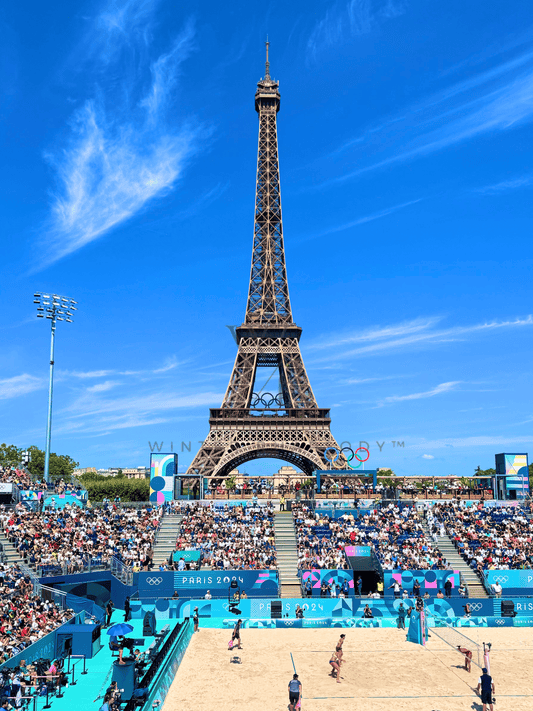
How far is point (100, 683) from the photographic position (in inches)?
987

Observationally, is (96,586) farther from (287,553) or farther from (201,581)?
(287,553)

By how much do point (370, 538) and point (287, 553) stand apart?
605 centimetres

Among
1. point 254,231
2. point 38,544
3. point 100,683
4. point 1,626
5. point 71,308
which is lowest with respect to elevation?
point 100,683

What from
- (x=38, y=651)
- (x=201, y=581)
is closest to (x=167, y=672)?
(x=38, y=651)

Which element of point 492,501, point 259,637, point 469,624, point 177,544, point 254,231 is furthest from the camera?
point 254,231

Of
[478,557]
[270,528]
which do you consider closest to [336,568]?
[270,528]

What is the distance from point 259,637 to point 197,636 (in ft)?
10.2

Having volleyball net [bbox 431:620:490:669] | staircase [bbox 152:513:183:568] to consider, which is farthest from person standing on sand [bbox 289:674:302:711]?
staircase [bbox 152:513:183:568]

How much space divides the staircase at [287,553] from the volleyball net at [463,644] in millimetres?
9891

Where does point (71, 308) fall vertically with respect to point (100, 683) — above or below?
above

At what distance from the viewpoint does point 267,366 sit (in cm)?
7556

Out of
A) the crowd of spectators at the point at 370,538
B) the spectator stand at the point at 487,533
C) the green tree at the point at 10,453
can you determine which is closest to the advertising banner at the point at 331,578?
the crowd of spectators at the point at 370,538

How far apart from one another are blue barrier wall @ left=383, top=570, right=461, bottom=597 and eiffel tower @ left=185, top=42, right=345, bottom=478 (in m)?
20.9

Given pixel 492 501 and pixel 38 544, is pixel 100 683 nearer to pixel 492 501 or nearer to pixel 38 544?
pixel 38 544
